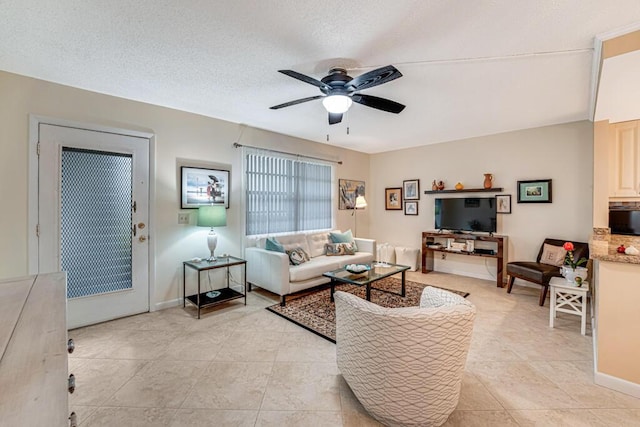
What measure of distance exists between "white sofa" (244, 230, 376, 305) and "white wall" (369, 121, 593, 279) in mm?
1788

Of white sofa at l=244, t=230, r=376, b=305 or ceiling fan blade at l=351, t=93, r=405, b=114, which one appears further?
white sofa at l=244, t=230, r=376, b=305

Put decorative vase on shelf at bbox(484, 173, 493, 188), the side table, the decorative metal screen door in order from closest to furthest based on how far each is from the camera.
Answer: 1. the decorative metal screen door
2. the side table
3. decorative vase on shelf at bbox(484, 173, 493, 188)

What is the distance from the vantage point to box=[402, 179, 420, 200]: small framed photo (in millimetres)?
5602

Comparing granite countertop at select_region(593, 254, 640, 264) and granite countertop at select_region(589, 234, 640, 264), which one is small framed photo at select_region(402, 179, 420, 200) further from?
granite countertop at select_region(593, 254, 640, 264)

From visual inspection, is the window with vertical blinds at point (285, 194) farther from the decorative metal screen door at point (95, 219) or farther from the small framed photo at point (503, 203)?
the small framed photo at point (503, 203)

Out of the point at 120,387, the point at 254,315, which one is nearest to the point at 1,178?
the point at 120,387

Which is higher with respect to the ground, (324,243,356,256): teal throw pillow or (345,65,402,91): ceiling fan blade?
(345,65,402,91): ceiling fan blade

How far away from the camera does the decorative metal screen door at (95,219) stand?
2.71 meters

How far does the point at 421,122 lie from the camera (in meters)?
4.02

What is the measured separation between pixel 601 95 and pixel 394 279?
11.0 ft

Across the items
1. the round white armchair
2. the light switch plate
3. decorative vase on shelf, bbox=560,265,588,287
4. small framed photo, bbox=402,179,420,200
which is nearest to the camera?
the round white armchair

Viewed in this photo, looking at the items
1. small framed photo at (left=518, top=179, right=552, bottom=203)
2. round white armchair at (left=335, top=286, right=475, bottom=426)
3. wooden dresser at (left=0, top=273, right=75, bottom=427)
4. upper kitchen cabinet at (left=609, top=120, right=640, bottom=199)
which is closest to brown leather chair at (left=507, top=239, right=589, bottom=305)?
small framed photo at (left=518, top=179, right=552, bottom=203)

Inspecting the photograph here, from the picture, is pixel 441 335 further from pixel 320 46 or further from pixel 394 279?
pixel 394 279

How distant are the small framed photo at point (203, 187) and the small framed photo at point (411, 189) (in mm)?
3598
